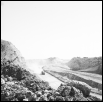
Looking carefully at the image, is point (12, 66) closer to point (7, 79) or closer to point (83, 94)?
point (7, 79)

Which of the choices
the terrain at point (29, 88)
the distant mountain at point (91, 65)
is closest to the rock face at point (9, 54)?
the terrain at point (29, 88)

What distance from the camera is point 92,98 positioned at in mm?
16156

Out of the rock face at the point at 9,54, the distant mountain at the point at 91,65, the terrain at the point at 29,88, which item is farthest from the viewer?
the distant mountain at the point at 91,65

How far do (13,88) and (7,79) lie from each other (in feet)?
12.5

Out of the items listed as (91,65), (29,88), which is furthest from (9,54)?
(91,65)

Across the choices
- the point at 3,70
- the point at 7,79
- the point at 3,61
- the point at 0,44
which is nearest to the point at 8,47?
the point at 0,44

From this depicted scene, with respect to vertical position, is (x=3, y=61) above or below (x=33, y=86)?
above

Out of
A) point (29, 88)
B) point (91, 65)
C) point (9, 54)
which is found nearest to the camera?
point (29, 88)

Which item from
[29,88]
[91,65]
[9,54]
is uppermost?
[9,54]

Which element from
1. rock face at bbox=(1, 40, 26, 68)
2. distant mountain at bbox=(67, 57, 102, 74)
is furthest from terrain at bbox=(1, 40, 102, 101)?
distant mountain at bbox=(67, 57, 102, 74)

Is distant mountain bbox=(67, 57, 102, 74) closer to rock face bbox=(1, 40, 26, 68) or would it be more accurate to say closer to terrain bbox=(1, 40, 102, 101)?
terrain bbox=(1, 40, 102, 101)

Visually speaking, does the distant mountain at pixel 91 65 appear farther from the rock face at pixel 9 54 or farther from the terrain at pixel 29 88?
the rock face at pixel 9 54

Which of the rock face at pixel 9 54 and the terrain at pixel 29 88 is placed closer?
the terrain at pixel 29 88

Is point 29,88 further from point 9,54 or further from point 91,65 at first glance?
point 91,65
